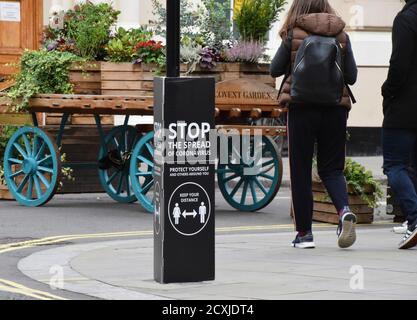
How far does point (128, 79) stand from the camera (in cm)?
1327

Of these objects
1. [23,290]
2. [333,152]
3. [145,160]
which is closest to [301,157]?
[333,152]

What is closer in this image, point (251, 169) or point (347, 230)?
point (347, 230)

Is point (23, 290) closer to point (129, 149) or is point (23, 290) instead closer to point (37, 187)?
point (37, 187)

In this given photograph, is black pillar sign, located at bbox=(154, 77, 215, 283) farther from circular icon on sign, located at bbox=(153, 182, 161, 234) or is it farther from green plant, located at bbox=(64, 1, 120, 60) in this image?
green plant, located at bbox=(64, 1, 120, 60)

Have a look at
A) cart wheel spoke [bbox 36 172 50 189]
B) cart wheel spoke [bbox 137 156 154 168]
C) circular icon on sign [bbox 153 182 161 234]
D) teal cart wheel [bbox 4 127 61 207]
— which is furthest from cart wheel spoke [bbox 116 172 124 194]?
circular icon on sign [bbox 153 182 161 234]

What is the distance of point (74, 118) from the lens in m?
14.7

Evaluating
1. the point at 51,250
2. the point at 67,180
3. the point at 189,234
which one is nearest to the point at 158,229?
the point at 189,234

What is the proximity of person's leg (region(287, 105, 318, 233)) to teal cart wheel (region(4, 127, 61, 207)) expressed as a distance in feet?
12.4

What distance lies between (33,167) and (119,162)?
0.90 metres

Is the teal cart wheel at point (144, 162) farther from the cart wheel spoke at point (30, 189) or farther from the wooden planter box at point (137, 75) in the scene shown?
the cart wheel spoke at point (30, 189)

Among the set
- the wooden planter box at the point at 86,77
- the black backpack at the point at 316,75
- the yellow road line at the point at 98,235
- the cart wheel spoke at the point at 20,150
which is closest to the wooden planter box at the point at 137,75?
the wooden planter box at the point at 86,77

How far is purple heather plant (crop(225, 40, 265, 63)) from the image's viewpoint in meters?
13.4
